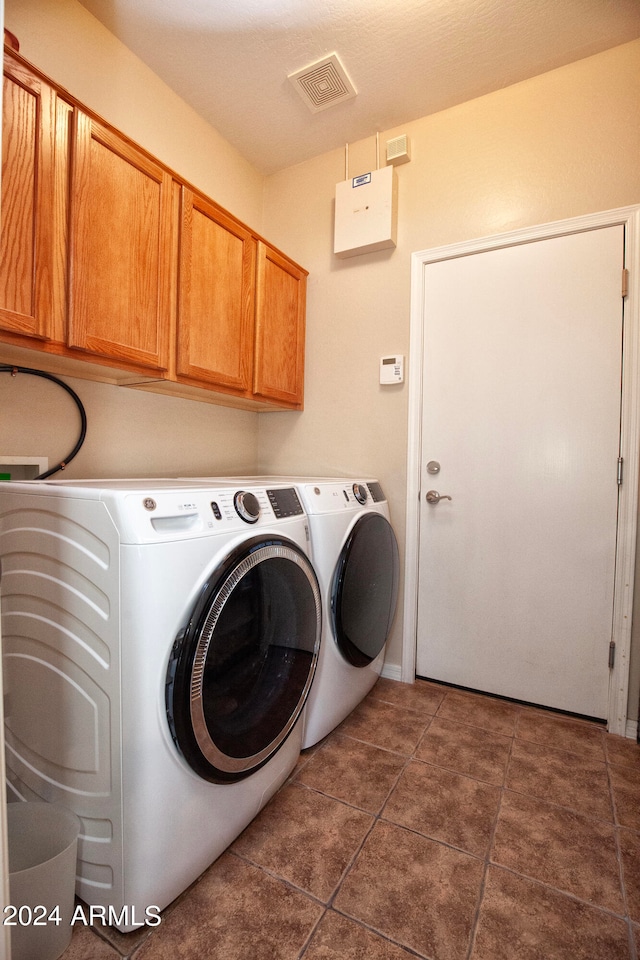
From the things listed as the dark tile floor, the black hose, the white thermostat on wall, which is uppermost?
the white thermostat on wall

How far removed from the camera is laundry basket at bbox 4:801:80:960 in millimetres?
864

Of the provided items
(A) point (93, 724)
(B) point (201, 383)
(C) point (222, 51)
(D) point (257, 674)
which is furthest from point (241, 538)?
(C) point (222, 51)

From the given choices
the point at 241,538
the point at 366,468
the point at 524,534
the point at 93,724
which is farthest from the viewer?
the point at 366,468

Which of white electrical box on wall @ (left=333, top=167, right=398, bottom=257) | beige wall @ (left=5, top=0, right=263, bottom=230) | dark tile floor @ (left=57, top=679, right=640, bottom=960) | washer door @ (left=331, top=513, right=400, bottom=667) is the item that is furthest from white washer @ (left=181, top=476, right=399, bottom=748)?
beige wall @ (left=5, top=0, right=263, bottom=230)

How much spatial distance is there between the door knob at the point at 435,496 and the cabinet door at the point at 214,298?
100cm

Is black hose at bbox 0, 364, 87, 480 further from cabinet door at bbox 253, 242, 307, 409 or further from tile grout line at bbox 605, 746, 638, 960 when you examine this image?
tile grout line at bbox 605, 746, 638, 960

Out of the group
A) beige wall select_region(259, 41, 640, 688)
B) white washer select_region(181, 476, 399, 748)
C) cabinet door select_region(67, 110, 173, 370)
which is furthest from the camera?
beige wall select_region(259, 41, 640, 688)

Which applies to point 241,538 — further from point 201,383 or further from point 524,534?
point 524,534

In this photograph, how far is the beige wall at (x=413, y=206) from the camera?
69.8 inches

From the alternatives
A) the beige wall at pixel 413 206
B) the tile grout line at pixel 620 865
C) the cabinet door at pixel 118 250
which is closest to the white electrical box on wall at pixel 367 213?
the beige wall at pixel 413 206

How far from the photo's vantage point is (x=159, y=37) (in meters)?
1.72

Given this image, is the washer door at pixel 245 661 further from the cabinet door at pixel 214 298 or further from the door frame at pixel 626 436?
the door frame at pixel 626 436

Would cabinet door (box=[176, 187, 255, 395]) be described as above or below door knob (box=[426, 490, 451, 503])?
above

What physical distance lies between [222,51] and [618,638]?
2.86 m
